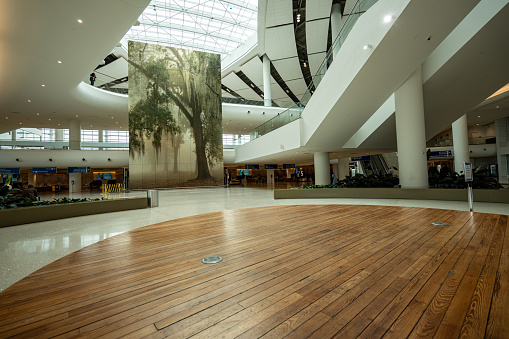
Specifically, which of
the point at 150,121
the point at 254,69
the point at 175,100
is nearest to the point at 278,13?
the point at 175,100

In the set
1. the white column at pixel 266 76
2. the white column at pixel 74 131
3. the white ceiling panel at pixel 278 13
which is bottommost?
the white column at pixel 74 131

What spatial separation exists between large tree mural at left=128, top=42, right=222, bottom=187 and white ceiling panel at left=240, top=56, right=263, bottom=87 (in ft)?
19.4

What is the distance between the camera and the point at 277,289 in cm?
235

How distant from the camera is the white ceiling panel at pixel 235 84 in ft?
103

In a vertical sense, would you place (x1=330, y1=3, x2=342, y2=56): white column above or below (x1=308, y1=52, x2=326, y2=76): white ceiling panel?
below

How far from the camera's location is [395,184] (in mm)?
10609

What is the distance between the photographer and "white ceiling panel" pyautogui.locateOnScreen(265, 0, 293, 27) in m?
17.0

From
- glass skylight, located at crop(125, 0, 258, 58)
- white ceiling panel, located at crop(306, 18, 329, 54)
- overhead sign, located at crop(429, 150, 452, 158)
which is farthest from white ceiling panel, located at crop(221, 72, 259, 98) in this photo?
overhead sign, located at crop(429, 150, 452, 158)

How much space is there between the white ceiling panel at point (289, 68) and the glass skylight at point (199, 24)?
4503 mm

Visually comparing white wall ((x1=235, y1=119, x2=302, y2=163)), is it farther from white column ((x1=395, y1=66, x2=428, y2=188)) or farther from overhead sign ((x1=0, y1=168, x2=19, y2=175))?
overhead sign ((x1=0, y1=168, x2=19, y2=175))

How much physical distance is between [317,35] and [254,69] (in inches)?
376

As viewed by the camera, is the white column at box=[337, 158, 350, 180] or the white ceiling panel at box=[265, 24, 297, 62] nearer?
the white ceiling panel at box=[265, 24, 297, 62]

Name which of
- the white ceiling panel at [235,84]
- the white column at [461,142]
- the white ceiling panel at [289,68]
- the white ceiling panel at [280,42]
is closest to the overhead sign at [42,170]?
the white ceiling panel at [235,84]

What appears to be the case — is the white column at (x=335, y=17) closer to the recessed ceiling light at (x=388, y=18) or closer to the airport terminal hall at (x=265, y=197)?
the airport terminal hall at (x=265, y=197)
